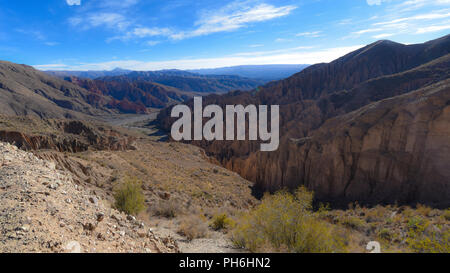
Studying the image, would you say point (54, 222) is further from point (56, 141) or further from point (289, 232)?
point (56, 141)

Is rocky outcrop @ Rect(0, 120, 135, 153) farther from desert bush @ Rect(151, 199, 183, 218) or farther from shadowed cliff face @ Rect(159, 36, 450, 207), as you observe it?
shadowed cliff face @ Rect(159, 36, 450, 207)

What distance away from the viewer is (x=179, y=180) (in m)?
22.7

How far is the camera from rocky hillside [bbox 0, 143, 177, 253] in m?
4.38

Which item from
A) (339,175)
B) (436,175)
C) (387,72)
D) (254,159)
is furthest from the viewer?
(387,72)

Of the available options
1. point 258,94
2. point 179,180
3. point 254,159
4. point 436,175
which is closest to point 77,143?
point 179,180

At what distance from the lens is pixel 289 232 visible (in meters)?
6.97

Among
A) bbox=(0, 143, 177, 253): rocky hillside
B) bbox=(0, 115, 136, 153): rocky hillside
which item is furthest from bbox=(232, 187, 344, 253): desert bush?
bbox=(0, 115, 136, 153): rocky hillside

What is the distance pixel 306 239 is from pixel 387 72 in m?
78.9

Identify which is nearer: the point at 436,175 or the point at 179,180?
the point at 436,175

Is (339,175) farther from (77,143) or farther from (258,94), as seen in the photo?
(258,94)

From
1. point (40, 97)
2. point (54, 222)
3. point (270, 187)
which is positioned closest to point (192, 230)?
point (54, 222)

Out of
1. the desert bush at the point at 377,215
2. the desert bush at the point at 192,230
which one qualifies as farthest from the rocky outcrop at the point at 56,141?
the desert bush at the point at 377,215

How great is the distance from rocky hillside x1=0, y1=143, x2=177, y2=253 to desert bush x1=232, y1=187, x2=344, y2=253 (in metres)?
2.58

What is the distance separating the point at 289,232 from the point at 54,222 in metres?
6.00
